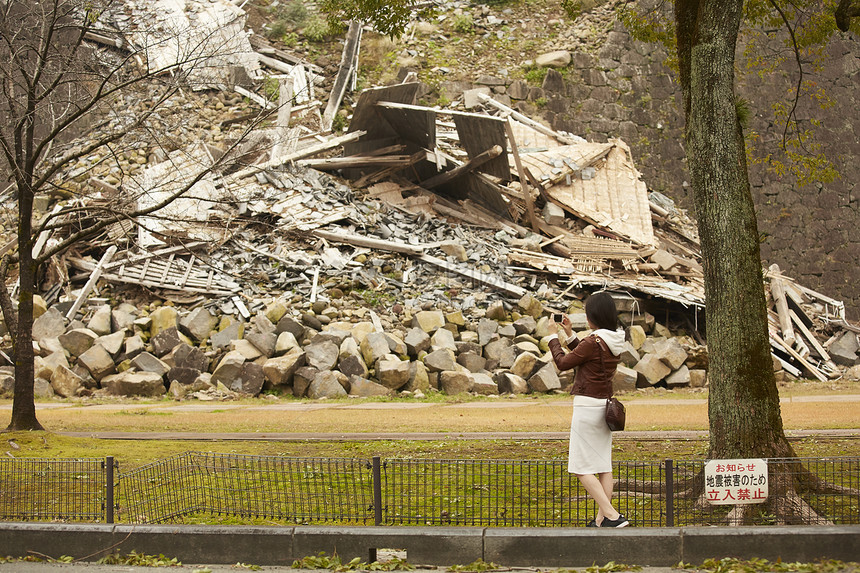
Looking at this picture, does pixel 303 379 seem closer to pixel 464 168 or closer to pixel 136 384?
pixel 136 384

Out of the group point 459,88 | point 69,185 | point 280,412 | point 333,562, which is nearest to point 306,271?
point 280,412

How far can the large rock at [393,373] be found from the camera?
16266 mm

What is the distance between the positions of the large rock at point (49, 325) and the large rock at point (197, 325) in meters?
2.77

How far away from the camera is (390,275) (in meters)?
20.6

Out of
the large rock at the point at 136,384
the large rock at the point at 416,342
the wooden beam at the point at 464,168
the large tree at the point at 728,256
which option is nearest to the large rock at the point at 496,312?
the large rock at the point at 416,342

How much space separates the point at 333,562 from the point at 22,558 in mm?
2355

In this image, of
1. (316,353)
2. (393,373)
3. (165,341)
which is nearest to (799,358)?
(393,373)

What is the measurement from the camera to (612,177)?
24266 millimetres

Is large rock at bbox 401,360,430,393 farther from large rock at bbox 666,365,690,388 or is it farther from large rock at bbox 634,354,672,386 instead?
large rock at bbox 666,365,690,388

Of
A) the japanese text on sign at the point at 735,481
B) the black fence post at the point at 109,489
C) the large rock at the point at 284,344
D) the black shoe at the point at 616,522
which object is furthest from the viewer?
the large rock at the point at 284,344

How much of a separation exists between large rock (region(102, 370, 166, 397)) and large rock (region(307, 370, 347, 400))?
3.32 meters

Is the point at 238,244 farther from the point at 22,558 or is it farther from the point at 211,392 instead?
the point at 22,558

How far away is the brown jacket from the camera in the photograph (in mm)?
5742

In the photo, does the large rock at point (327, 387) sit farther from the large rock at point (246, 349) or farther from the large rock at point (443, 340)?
the large rock at point (443, 340)
